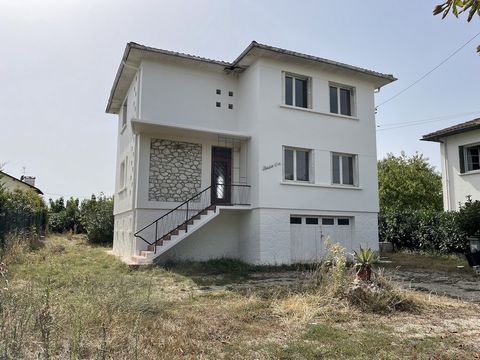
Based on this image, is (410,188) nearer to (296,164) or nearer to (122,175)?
(296,164)

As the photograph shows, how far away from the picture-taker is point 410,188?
3309cm

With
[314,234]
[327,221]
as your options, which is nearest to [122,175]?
[314,234]

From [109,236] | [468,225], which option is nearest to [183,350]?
[468,225]

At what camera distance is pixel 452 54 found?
617 inches

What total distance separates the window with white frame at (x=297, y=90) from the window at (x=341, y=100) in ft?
4.04

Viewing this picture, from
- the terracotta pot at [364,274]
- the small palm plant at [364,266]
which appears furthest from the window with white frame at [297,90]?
the terracotta pot at [364,274]

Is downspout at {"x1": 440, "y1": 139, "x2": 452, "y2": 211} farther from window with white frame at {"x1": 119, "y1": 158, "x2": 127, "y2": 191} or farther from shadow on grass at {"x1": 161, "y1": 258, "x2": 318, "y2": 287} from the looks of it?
window with white frame at {"x1": 119, "y1": 158, "x2": 127, "y2": 191}

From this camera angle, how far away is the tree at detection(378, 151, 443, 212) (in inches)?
1310

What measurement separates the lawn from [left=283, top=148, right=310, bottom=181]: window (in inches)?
269

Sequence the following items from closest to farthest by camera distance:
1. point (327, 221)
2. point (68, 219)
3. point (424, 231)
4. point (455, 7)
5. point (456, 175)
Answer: point (455, 7) < point (327, 221) < point (424, 231) < point (456, 175) < point (68, 219)

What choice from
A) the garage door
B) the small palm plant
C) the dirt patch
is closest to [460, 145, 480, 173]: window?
the garage door

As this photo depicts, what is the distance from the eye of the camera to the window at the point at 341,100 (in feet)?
55.2

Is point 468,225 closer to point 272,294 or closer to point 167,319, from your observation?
point 272,294

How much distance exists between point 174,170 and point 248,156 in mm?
2913
